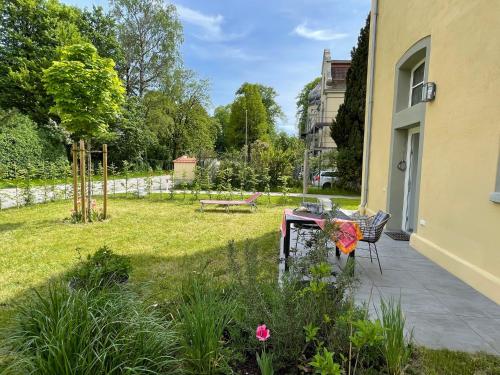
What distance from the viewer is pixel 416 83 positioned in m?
6.32

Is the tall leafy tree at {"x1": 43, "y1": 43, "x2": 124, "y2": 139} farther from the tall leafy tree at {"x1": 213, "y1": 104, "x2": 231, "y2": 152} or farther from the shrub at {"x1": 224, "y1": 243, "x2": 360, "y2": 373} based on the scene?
the tall leafy tree at {"x1": 213, "y1": 104, "x2": 231, "y2": 152}

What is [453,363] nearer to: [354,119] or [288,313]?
[288,313]

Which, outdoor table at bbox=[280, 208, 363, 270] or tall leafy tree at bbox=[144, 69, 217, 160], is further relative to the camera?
tall leafy tree at bbox=[144, 69, 217, 160]

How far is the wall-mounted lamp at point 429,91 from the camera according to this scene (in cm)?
493

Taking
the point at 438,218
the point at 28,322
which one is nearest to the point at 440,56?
the point at 438,218

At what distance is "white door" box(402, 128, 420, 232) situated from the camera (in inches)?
250

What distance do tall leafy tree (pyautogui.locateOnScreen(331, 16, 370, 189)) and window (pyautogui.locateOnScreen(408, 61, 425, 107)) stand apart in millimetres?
7692

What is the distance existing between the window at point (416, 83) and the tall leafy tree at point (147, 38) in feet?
74.1

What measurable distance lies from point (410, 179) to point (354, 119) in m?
8.87

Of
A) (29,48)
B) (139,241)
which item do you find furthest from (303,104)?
(139,241)

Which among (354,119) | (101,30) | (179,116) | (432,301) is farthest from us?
(179,116)

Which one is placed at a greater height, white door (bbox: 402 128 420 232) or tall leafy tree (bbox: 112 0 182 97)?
tall leafy tree (bbox: 112 0 182 97)

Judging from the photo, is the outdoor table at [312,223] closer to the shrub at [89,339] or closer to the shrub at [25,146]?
the shrub at [89,339]

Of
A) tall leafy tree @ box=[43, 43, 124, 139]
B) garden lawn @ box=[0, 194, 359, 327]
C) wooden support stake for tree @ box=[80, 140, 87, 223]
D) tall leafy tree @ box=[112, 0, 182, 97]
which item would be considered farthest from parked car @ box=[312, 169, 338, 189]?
tall leafy tree @ box=[112, 0, 182, 97]
